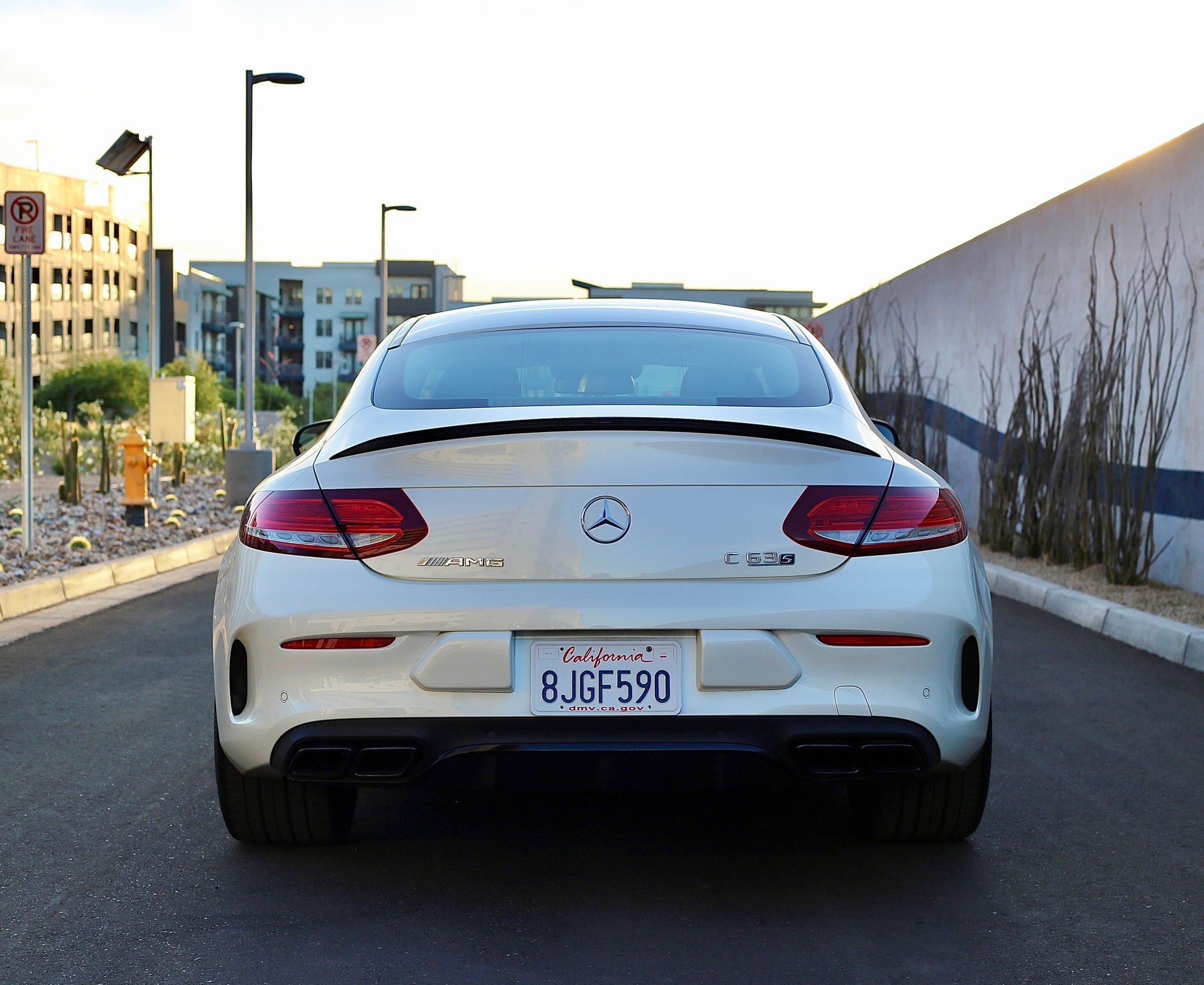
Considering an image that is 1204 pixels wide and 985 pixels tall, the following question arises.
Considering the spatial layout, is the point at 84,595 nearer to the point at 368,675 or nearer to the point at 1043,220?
the point at 368,675

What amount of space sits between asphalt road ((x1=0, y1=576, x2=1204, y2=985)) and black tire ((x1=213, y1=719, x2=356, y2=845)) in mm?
57

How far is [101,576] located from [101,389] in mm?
59618

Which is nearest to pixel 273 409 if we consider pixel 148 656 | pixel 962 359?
pixel 962 359

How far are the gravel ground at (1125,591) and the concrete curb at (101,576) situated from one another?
18.3ft

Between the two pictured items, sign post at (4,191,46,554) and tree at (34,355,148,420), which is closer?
sign post at (4,191,46,554)

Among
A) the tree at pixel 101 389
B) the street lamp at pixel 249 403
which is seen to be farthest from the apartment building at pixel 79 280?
the street lamp at pixel 249 403

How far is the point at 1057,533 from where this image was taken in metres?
11.1

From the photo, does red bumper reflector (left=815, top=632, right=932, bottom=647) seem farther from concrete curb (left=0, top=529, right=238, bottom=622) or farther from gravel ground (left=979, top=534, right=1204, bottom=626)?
concrete curb (left=0, top=529, right=238, bottom=622)

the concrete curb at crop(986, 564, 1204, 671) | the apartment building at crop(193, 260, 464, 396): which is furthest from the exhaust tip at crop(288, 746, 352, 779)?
the apartment building at crop(193, 260, 464, 396)

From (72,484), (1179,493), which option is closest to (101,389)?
(72,484)

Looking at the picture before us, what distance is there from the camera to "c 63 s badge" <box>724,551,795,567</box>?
11.3 ft

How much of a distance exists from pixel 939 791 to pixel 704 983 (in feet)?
3.78

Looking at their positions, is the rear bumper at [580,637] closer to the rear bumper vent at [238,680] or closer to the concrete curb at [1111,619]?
the rear bumper vent at [238,680]

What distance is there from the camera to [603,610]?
340 cm
